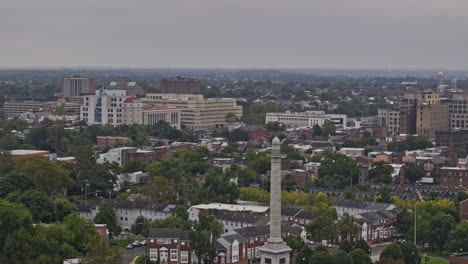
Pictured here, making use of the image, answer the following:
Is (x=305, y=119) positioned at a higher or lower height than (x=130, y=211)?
higher

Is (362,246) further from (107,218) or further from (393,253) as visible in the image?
(107,218)

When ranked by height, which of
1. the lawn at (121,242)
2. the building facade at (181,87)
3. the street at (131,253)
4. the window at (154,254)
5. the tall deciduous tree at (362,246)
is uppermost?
the building facade at (181,87)

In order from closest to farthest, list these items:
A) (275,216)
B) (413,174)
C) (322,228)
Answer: (275,216) → (322,228) → (413,174)

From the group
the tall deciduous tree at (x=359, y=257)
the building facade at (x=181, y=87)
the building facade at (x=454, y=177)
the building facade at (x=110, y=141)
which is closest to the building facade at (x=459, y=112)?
the building facade at (x=110, y=141)

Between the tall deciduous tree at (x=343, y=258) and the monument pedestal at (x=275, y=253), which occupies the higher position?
the monument pedestal at (x=275, y=253)

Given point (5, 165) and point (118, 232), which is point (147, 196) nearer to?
point (118, 232)

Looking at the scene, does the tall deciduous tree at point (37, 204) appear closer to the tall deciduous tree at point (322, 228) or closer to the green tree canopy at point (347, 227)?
the tall deciduous tree at point (322, 228)

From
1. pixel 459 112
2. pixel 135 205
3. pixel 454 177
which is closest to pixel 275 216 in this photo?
pixel 135 205

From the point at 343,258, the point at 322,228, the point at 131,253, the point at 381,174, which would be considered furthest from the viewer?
the point at 381,174
